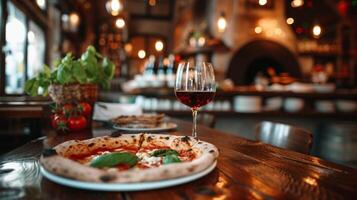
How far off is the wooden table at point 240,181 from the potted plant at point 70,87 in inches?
15.7

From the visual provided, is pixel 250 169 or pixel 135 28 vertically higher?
pixel 135 28

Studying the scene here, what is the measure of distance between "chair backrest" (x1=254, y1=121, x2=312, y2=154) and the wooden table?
0.37m

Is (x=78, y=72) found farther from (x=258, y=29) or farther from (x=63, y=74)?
(x=258, y=29)

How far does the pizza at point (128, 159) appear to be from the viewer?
52cm

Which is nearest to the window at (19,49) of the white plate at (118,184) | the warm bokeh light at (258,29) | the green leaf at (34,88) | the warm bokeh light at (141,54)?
the green leaf at (34,88)

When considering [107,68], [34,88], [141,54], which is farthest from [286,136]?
[141,54]

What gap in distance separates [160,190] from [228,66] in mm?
6587

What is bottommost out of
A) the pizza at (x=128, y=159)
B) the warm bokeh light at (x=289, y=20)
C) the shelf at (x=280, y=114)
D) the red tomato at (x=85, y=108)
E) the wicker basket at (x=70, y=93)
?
the shelf at (x=280, y=114)

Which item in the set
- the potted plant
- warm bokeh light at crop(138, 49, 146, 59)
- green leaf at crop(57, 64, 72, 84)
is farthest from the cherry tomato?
warm bokeh light at crop(138, 49, 146, 59)

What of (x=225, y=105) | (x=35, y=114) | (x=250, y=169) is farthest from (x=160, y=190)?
(x=225, y=105)

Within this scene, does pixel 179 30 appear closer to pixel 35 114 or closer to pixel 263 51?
pixel 263 51

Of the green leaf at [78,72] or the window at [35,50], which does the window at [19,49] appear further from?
the green leaf at [78,72]

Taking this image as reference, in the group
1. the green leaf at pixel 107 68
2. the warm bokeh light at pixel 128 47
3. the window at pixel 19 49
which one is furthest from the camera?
the warm bokeh light at pixel 128 47

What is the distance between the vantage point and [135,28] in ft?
31.7
